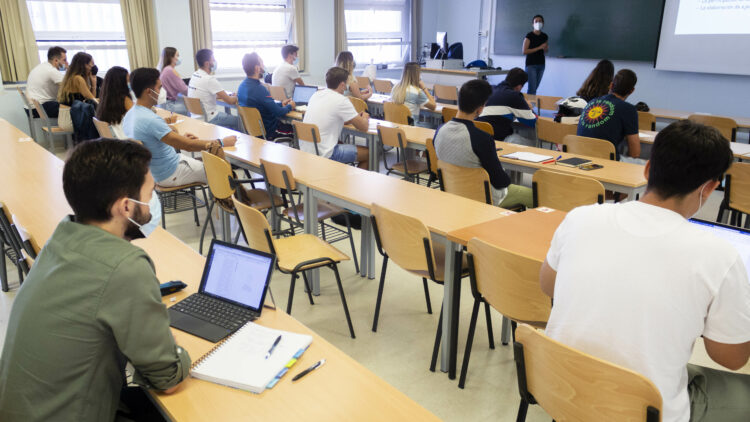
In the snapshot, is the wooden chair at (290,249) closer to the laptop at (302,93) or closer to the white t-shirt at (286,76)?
the laptop at (302,93)

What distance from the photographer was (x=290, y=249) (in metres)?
2.94

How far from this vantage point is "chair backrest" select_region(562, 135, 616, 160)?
4.10 m

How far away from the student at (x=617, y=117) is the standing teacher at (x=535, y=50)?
5.08 metres

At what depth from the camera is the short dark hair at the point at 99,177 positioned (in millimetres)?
1323

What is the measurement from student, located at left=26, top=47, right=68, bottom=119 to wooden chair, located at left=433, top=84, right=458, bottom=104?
514 centimetres

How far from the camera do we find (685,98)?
7.84m

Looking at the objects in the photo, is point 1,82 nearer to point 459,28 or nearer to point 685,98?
point 459,28

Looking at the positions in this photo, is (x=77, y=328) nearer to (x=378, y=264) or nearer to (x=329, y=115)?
(x=378, y=264)

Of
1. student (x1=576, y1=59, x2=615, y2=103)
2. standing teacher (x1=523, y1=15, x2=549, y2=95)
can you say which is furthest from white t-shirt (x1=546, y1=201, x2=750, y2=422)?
standing teacher (x1=523, y1=15, x2=549, y2=95)

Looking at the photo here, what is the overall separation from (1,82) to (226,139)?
498 cm

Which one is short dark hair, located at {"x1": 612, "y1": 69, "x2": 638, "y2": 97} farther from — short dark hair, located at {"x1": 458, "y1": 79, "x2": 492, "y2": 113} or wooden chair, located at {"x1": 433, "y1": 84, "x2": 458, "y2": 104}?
wooden chair, located at {"x1": 433, "y1": 84, "x2": 458, "y2": 104}

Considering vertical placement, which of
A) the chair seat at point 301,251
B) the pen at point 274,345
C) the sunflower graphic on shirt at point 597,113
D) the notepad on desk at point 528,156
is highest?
the sunflower graphic on shirt at point 597,113

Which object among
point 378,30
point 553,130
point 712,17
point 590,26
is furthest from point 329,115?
point 378,30

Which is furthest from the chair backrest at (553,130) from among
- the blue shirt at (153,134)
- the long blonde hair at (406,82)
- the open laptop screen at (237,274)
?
the open laptop screen at (237,274)
